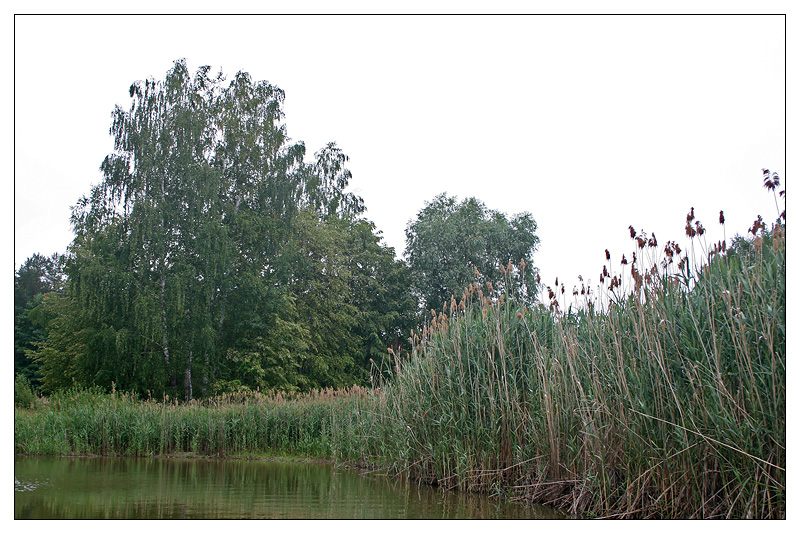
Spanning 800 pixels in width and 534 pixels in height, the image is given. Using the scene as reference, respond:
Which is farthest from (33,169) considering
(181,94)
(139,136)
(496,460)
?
(181,94)

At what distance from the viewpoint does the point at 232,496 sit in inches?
274

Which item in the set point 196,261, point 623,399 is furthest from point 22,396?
point 623,399

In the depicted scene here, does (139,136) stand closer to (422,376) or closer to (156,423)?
(156,423)

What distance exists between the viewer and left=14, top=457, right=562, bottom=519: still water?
5.55 meters

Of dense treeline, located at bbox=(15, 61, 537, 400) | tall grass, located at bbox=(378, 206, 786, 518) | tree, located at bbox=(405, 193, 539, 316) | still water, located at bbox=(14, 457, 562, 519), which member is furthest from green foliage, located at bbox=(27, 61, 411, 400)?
tall grass, located at bbox=(378, 206, 786, 518)

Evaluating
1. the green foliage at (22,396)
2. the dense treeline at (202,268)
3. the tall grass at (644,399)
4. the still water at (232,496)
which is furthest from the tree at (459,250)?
the tall grass at (644,399)

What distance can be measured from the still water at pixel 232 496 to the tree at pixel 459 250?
18.8m

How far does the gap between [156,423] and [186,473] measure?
4.18m

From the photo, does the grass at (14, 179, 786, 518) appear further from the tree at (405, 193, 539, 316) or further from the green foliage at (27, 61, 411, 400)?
the tree at (405, 193, 539, 316)

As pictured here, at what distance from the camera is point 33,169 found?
789 centimetres

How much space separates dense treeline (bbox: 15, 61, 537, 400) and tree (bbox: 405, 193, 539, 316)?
6.9 inches

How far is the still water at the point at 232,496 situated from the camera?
18.2 feet

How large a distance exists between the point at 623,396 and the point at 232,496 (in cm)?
456

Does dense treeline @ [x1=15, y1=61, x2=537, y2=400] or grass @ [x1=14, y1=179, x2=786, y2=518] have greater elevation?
dense treeline @ [x1=15, y1=61, x2=537, y2=400]
